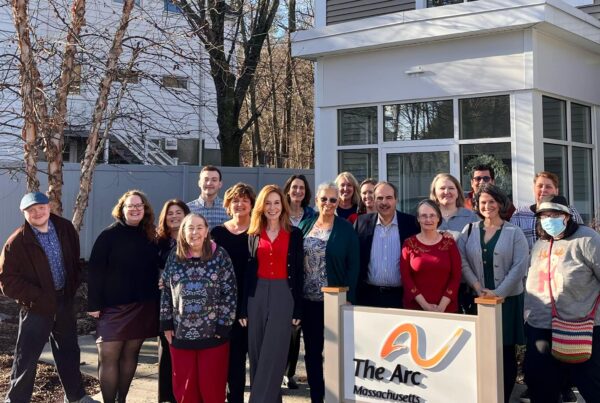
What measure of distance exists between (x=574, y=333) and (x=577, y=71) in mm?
7113

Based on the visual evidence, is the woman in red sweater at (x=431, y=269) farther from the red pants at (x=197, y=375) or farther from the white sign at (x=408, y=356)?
the red pants at (x=197, y=375)

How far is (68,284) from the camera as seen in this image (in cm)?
532

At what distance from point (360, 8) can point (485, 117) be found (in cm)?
342

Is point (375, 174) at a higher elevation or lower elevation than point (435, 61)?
lower

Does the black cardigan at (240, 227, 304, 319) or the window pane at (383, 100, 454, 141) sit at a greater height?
the window pane at (383, 100, 454, 141)

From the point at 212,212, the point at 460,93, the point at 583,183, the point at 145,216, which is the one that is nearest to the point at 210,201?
the point at 212,212

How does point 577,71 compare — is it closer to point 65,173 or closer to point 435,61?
point 435,61

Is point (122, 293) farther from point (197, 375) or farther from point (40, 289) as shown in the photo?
point (197, 375)

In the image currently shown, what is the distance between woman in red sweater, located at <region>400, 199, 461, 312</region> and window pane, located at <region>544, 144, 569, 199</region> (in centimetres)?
541

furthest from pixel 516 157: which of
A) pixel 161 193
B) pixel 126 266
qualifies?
pixel 161 193

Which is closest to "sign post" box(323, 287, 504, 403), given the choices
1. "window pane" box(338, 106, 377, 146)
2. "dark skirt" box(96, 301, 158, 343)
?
"dark skirt" box(96, 301, 158, 343)

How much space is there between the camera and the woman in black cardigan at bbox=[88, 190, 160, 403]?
502cm

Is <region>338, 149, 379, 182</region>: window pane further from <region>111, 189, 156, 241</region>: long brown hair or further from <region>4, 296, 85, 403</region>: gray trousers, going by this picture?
<region>4, 296, 85, 403</region>: gray trousers

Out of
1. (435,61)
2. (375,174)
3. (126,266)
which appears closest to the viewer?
(126,266)
